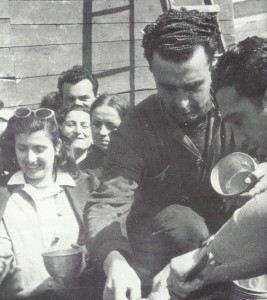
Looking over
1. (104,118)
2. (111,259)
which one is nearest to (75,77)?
(104,118)

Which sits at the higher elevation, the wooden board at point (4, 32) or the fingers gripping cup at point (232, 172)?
the wooden board at point (4, 32)

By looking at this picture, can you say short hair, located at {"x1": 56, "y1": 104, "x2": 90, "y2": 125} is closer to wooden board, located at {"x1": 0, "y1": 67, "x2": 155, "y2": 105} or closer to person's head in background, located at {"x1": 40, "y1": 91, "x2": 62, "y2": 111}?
person's head in background, located at {"x1": 40, "y1": 91, "x2": 62, "y2": 111}

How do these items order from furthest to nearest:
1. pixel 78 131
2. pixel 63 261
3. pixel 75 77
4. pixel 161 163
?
1. pixel 75 77
2. pixel 78 131
3. pixel 161 163
4. pixel 63 261

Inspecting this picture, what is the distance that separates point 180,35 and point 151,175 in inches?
29.8

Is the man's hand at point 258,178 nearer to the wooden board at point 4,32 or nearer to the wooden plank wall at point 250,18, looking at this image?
the wooden board at point 4,32

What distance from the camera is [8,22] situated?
169 inches

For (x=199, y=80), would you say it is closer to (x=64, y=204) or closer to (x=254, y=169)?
(x=254, y=169)

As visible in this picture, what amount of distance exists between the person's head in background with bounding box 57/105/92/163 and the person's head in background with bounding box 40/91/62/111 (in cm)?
64

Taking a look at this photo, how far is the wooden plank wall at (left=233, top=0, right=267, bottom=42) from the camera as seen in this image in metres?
6.04

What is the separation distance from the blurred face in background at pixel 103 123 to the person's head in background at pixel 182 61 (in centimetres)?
110

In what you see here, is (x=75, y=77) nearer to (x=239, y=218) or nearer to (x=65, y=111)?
(x=65, y=111)

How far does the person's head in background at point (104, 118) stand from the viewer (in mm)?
3771

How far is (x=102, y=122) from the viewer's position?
3803 mm

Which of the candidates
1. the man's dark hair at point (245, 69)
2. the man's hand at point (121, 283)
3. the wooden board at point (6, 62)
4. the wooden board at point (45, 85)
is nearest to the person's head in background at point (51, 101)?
the wooden board at point (45, 85)
